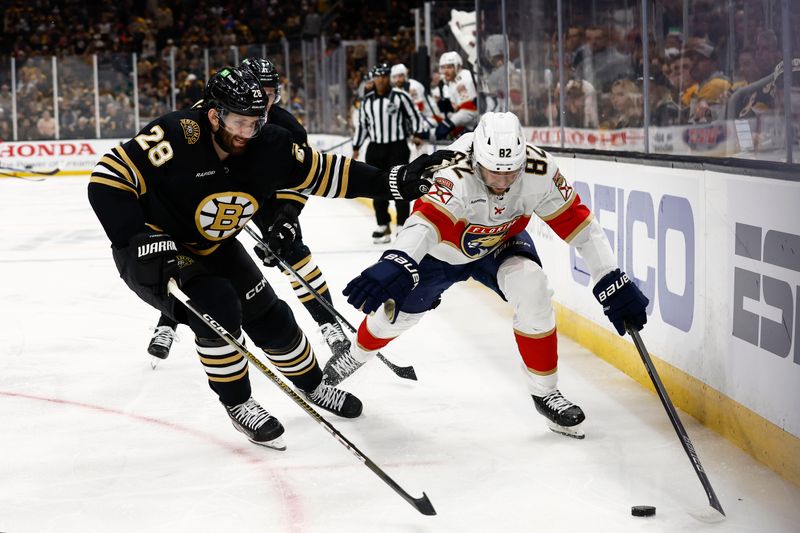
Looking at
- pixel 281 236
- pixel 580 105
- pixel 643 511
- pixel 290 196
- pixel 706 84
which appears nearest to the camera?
pixel 643 511

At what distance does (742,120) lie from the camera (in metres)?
3.53

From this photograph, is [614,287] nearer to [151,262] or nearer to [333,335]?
[151,262]

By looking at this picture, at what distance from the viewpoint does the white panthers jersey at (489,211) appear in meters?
2.97

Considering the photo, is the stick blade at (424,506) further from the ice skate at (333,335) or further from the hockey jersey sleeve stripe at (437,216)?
the ice skate at (333,335)

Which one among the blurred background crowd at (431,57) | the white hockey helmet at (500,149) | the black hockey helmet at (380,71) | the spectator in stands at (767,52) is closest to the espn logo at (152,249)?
the white hockey helmet at (500,149)

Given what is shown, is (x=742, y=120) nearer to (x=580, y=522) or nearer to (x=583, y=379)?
(x=583, y=379)

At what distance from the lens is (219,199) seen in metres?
2.95

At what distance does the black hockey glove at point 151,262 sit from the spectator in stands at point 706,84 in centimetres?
219

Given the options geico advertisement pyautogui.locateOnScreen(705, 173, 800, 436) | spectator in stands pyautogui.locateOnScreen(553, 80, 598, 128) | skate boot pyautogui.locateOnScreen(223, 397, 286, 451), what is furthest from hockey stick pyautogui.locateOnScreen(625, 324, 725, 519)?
spectator in stands pyautogui.locateOnScreen(553, 80, 598, 128)

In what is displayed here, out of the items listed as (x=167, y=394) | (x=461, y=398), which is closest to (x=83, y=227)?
(x=167, y=394)

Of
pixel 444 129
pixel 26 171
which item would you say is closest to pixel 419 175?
pixel 444 129

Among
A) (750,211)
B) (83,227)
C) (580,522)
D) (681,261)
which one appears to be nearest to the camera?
(580,522)

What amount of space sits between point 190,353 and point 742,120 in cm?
251

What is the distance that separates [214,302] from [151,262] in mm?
256
